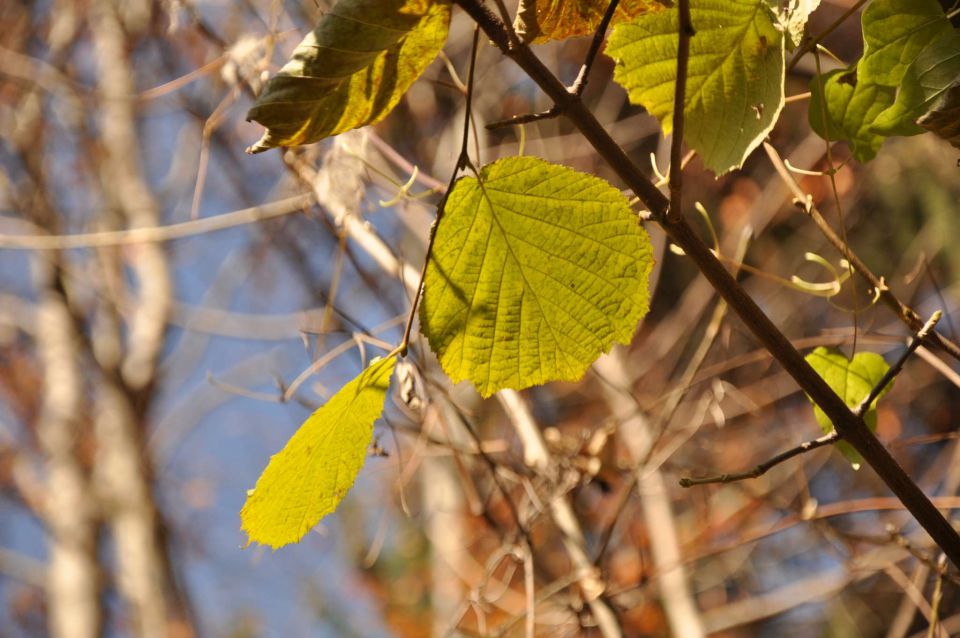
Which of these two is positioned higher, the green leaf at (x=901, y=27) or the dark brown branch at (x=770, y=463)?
the green leaf at (x=901, y=27)

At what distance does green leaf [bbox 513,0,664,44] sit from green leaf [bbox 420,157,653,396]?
0.06 m

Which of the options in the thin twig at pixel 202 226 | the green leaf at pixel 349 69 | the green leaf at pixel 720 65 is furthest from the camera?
the thin twig at pixel 202 226


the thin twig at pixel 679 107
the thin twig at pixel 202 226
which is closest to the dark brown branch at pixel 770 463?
the thin twig at pixel 679 107

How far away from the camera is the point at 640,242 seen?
387 millimetres

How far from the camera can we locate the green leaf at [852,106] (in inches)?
17.7

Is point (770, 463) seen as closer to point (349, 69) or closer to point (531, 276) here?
point (531, 276)

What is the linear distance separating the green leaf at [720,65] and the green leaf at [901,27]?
4 centimetres

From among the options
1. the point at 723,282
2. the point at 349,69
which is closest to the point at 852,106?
the point at 723,282

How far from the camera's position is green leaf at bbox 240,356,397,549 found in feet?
1.31

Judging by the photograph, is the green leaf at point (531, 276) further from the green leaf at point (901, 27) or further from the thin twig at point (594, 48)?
the green leaf at point (901, 27)

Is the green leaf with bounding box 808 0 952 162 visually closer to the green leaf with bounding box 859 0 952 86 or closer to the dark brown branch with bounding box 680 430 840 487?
the green leaf with bounding box 859 0 952 86

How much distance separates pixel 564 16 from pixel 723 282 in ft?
0.45

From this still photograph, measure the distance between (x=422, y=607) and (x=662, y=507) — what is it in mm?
2411

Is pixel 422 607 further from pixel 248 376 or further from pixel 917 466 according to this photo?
pixel 917 466
